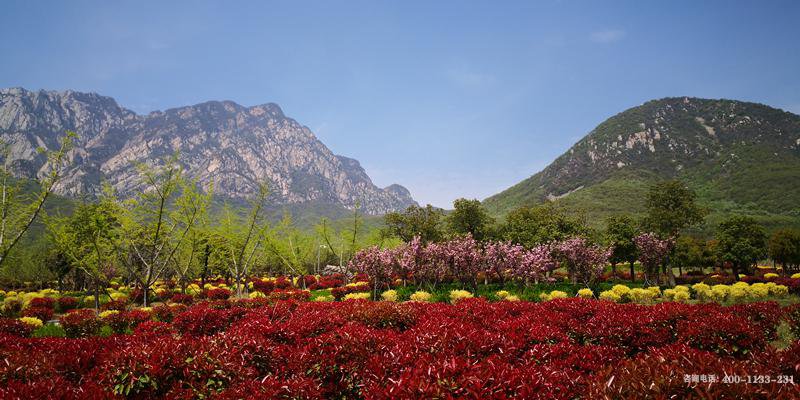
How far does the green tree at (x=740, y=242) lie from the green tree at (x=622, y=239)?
7444 mm

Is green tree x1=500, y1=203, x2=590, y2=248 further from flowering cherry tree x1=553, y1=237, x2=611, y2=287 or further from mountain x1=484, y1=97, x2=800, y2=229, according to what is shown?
mountain x1=484, y1=97, x2=800, y2=229

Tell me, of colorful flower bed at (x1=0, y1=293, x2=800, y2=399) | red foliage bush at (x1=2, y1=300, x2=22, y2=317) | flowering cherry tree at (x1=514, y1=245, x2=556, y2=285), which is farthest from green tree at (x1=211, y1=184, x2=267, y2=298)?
flowering cherry tree at (x1=514, y1=245, x2=556, y2=285)

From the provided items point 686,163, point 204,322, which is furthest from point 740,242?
point 686,163

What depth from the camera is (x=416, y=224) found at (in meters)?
46.3

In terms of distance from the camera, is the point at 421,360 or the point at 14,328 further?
the point at 14,328

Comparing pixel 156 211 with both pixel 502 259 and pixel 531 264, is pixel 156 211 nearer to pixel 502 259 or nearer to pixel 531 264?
pixel 502 259

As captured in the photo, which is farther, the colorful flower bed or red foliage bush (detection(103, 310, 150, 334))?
red foliage bush (detection(103, 310, 150, 334))

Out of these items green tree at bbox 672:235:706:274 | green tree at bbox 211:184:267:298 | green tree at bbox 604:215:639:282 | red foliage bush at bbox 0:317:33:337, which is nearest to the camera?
red foliage bush at bbox 0:317:33:337

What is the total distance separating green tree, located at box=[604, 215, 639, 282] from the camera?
1465 inches

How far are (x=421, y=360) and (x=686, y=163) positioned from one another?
623 ft

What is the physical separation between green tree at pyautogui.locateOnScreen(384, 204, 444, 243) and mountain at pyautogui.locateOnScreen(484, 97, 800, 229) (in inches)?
2337

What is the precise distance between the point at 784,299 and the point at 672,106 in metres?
218

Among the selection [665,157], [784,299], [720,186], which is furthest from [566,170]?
[784,299]

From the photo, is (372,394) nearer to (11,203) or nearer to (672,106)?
(11,203)
